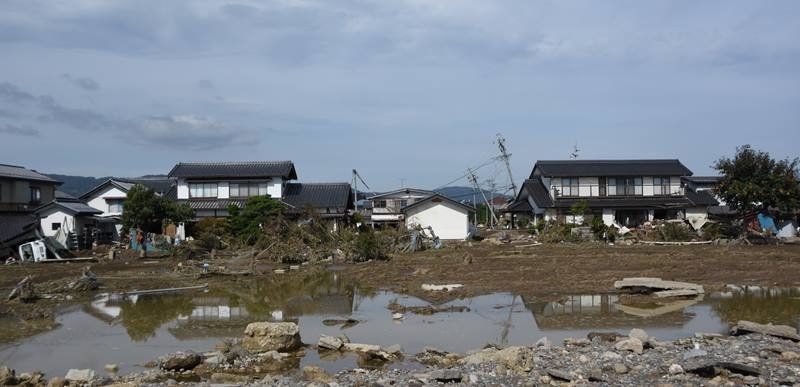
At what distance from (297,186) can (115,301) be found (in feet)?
88.7

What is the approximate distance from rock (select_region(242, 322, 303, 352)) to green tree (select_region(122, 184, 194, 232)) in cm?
2433

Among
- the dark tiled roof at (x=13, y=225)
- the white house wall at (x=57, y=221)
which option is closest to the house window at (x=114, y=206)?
the white house wall at (x=57, y=221)

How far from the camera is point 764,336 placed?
1048 centimetres

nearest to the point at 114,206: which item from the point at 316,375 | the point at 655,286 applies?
the point at 655,286

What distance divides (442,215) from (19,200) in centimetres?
2472

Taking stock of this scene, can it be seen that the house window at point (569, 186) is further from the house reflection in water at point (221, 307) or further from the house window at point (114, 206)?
the house window at point (114, 206)

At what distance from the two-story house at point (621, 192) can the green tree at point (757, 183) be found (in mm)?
12849

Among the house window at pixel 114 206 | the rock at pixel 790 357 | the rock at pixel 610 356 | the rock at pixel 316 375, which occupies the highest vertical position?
the house window at pixel 114 206

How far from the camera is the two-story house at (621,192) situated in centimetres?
4200

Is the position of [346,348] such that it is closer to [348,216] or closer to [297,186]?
[348,216]

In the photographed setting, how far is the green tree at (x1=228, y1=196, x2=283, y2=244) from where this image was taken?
32.6 m

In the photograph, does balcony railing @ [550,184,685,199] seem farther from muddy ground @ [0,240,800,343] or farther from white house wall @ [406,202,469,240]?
muddy ground @ [0,240,800,343]

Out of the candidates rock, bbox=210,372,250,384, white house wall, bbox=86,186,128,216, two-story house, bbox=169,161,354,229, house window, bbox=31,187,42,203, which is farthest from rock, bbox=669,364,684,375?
white house wall, bbox=86,186,128,216

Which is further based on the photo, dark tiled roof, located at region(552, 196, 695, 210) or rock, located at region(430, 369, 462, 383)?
dark tiled roof, located at region(552, 196, 695, 210)
